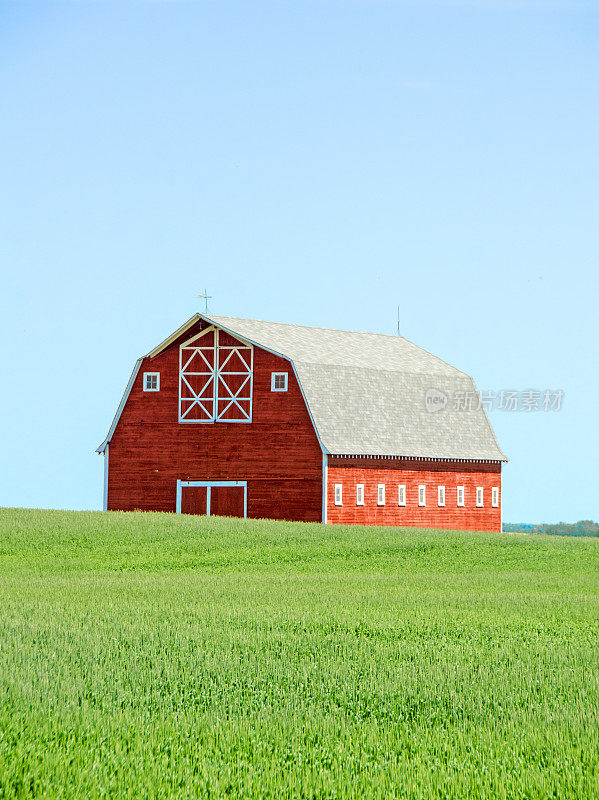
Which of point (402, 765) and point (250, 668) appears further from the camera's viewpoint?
point (250, 668)

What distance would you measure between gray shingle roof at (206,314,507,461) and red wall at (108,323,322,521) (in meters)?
0.87

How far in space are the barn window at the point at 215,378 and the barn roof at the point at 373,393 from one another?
645 mm

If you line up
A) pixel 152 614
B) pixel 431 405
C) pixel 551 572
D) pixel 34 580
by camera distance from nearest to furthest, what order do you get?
1. pixel 152 614
2. pixel 34 580
3. pixel 551 572
4. pixel 431 405

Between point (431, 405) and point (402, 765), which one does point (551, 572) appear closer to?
point (431, 405)

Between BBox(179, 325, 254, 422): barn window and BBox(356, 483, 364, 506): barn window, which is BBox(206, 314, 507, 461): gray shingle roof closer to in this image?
BBox(179, 325, 254, 422): barn window

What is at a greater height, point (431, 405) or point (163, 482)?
point (431, 405)

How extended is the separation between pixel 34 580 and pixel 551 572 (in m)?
13.9

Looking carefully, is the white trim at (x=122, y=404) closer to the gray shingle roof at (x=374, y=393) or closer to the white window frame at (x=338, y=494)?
the gray shingle roof at (x=374, y=393)

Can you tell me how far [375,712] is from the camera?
384 inches

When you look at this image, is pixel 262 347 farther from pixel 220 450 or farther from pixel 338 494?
pixel 338 494

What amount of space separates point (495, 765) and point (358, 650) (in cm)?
489

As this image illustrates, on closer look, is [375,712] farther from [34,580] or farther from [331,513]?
[331,513]

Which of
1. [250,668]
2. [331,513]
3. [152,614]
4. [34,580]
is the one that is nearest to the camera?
[250,668]

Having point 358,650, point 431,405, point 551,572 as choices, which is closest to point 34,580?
point 358,650
